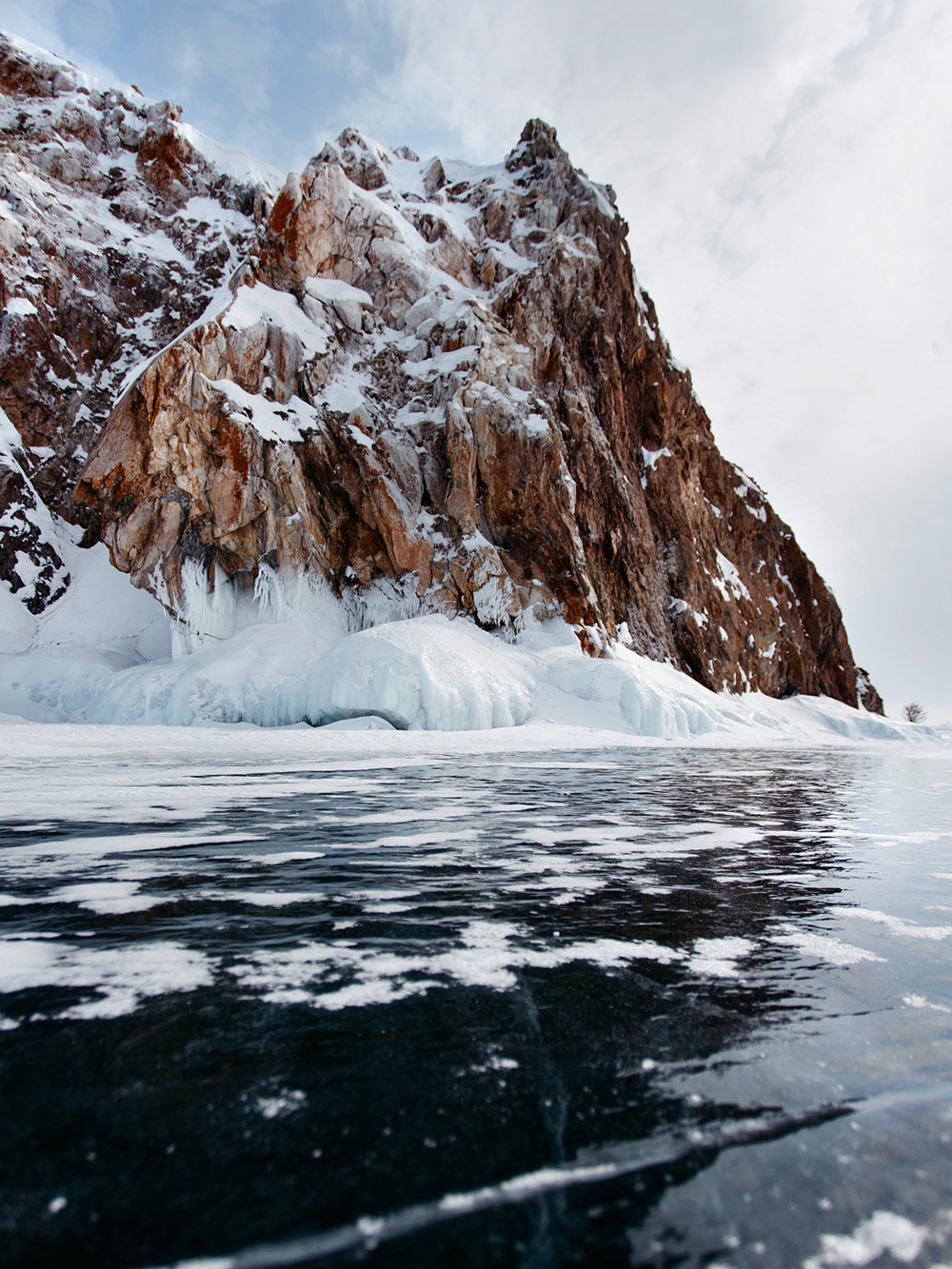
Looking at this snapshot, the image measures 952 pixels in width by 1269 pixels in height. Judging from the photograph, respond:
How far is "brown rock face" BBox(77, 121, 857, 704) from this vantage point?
19812 mm

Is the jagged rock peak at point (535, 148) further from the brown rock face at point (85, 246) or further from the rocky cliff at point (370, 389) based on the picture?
the brown rock face at point (85, 246)

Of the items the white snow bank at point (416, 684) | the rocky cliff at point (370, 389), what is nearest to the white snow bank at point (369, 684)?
the white snow bank at point (416, 684)

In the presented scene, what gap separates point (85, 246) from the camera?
30578 millimetres

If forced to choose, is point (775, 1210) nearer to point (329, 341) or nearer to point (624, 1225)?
point (624, 1225)

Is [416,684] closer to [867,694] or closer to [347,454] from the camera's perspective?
[347,454]

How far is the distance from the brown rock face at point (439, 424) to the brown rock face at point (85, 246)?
246 centimetres

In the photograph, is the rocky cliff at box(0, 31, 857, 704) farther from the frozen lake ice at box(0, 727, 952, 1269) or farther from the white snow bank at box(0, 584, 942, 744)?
the frozen lake ice at box(0, 727, 952, 1269)

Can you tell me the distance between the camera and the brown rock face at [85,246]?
92.4 ft

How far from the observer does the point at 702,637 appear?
103ft

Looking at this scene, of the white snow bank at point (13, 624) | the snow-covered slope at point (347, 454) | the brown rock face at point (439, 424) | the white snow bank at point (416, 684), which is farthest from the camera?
the white snow bank at point (13, 624)

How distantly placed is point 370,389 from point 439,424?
309 cm

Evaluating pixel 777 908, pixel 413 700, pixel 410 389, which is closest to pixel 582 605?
pixel 413 700

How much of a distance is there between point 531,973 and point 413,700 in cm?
1450

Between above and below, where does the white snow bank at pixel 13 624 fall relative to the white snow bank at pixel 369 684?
above
